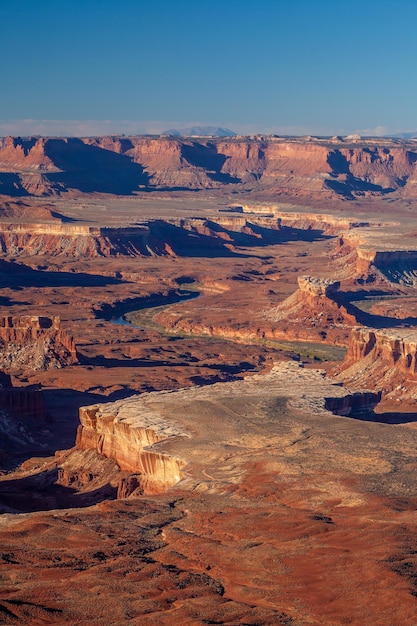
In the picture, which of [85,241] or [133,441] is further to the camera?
[85,241]

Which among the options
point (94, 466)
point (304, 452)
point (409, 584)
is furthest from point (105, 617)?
point (94, 466)

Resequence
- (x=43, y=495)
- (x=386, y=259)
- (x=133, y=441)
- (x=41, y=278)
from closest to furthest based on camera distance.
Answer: (x=133, y=441), (x=43, y=495), (x=41, y=278), (x=386, y=259)

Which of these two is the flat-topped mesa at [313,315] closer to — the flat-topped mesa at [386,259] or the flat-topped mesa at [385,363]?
the flat-topped mesa at [385,363]

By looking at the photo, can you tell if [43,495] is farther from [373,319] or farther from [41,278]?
[41,278]

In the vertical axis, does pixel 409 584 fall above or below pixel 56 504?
above

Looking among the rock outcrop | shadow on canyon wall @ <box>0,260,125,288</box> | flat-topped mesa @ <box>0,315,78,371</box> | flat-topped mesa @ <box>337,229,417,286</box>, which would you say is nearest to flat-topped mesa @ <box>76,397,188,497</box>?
the rock outcrop

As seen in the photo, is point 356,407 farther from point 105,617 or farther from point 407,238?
point 407,238

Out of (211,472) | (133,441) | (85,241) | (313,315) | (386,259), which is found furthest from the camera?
(85,241)

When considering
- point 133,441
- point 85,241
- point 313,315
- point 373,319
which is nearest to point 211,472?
point 133,441
